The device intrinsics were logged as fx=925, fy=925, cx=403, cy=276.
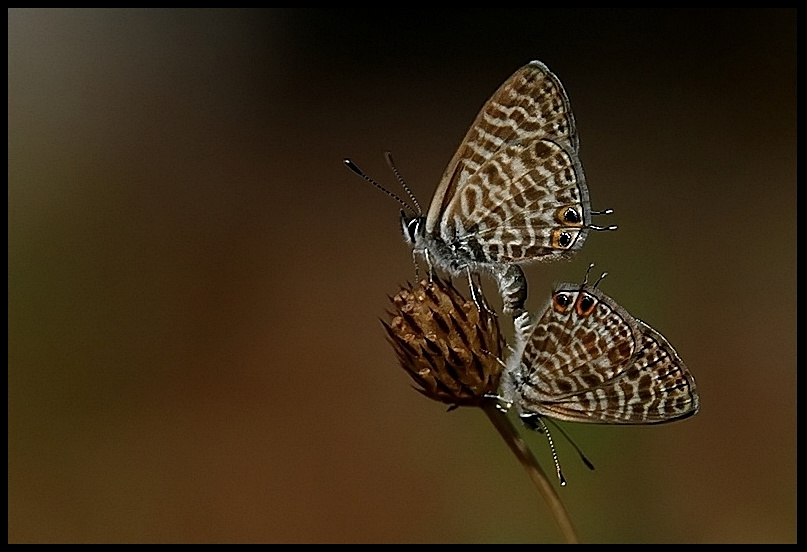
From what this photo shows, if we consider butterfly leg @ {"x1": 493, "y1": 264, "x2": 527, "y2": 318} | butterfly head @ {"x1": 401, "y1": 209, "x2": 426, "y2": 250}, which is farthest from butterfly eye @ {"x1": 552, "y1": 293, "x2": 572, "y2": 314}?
butterfly head @ {"x1": 401, "y1": 209, "x2": 426, "y2": 250}

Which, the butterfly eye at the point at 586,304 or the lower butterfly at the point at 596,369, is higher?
the butterfly eye at the point at 586,304

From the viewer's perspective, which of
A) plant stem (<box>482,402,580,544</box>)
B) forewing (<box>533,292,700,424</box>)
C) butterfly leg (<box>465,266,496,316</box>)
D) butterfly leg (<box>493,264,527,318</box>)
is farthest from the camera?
butterfly leg (<box>493,264,527,318</box>)

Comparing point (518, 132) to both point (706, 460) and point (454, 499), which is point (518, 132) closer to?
point (454, 499)

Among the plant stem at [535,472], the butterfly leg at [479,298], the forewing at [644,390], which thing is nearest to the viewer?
the plant stem at [535,472]

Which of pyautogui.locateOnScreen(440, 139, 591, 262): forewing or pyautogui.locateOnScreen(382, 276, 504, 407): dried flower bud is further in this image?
pyautogui.locateOnScreen(440, 139, 591, 262): forewing

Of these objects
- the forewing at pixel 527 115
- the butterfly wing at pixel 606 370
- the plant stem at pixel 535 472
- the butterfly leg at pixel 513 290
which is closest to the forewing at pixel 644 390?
the butterfly wing at pixel 606 370

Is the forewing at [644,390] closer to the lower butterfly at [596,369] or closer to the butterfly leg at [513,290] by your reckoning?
the lower butterfly at [596,369]

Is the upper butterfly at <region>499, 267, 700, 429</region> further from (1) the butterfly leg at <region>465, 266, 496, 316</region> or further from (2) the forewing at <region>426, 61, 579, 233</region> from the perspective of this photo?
(2) the forewing at <region>426, 61, 579, 233</region>
